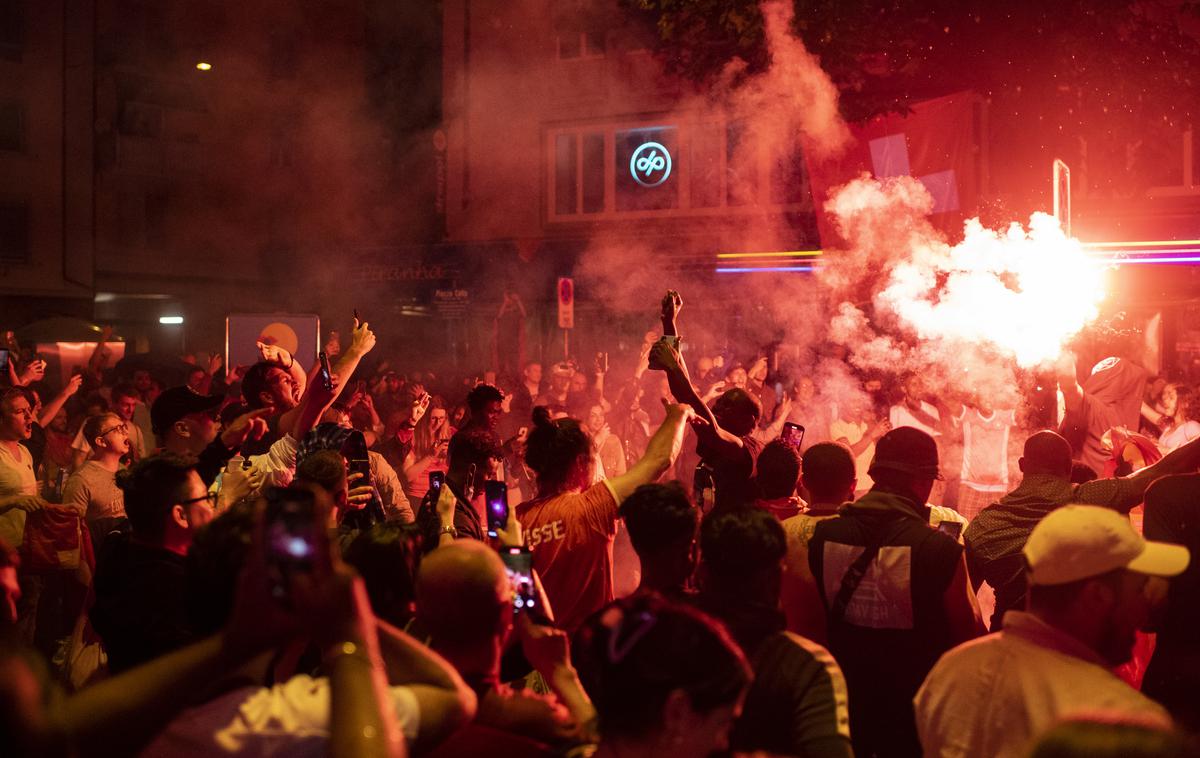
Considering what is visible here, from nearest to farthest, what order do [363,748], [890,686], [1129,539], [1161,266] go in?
[363,748] < [1129,539] < [890,686] < [1161,266]

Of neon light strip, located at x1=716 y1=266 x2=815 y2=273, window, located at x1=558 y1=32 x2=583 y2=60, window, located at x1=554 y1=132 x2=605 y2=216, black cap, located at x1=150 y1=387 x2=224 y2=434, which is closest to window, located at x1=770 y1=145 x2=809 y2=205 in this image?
neon light strip, located at x1=716 y1=266 x2=815 y2=273

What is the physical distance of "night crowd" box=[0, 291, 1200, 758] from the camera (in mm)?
1802

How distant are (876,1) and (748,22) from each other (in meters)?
1.28

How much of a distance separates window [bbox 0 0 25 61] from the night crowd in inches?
682

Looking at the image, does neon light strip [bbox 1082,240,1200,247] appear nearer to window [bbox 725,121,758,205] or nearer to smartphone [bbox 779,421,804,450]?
window [bbox 725,121,758,205]

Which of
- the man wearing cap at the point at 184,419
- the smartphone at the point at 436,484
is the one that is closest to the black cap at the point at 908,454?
the smartphone at the point at 436,484

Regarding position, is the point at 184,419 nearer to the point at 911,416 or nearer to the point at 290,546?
the point at 290,546

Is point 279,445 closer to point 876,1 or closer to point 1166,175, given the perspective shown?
point 876,1

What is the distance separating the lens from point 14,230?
20672 mm

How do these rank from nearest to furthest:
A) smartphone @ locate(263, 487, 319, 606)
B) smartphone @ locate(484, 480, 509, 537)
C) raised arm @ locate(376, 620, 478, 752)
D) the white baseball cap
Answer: smartphone @ locate(263, 487, 319, 606), raised arm @ locate(376, 620, 478, 752), the white baseball cap, smartphone @ locate(484, 480, 509, 537)

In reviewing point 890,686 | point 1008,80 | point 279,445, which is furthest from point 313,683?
point 1008,80

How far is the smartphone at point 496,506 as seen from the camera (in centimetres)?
317

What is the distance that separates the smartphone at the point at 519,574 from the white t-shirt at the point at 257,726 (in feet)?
2.10

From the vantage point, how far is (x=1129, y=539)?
2377 millimetres
